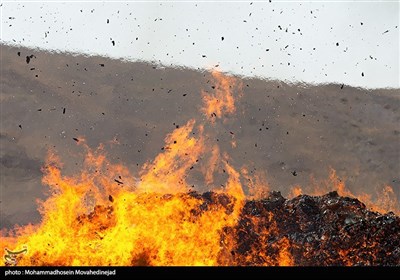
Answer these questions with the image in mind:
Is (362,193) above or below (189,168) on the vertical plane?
below

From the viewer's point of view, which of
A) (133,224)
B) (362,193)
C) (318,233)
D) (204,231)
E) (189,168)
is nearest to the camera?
(318,233)

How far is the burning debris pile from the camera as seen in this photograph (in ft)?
35.9

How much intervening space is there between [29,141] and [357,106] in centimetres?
1982

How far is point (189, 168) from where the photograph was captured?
58.4 feet

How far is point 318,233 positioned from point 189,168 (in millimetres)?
7343

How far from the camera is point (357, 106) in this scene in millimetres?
26531

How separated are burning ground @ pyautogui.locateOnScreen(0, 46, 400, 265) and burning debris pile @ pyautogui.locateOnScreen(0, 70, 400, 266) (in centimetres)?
4

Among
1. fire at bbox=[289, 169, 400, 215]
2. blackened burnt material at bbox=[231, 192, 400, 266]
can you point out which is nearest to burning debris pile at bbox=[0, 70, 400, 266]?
blackened burnt material at bbox=[231, 192, 400, 266]

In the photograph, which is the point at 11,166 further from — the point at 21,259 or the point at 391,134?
the point at 391,134

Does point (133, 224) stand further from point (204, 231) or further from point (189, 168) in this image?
point (189, 168)

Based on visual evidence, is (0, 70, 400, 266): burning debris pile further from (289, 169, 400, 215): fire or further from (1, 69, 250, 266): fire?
(289, 169, 400, 215): fire

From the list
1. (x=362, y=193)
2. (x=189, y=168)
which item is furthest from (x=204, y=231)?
(x=362, y=193)

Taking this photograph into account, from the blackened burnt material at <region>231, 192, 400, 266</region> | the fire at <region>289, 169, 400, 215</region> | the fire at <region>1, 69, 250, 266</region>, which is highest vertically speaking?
the blackened burnt material at <region>231, 192, 400, 266</region>
